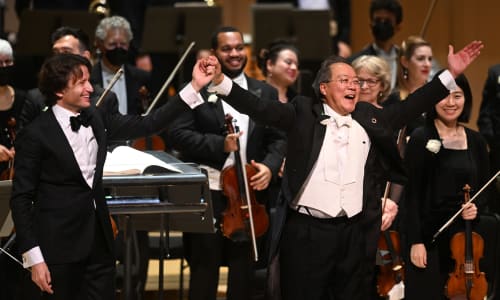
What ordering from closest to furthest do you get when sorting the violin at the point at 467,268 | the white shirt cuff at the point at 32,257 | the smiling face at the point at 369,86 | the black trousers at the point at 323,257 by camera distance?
the white shirt cuff at the point at 32,257 → the black trousers at the point at 323,257 → the violin at the point at 467,268 → the smiling face at the point at 369,86

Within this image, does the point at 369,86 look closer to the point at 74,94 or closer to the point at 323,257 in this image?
the point at 323,257

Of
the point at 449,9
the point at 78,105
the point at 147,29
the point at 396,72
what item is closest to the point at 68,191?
the point at 78,105

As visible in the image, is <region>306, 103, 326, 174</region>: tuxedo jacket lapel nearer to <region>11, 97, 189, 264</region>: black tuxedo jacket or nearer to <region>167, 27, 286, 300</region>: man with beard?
<region>167, 27, 286, 300</region>: man with beard

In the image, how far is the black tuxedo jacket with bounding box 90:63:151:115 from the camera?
5.50m

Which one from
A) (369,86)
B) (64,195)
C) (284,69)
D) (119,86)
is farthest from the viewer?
(284,69)

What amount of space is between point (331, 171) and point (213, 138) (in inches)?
39.4

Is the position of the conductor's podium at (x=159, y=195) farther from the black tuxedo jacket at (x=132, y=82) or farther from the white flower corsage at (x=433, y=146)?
the black tuxedo jacket at (x=132, y=82)

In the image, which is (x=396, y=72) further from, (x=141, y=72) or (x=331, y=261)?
(x=331, y=261)

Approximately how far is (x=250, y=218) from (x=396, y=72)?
5.58 ft

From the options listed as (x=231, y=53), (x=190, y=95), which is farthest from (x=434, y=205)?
(x=190, y=95)

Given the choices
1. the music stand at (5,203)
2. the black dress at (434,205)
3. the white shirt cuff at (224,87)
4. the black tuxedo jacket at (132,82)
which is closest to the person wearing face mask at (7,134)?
the music stand at (5,203)

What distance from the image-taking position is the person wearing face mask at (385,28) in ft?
19.7

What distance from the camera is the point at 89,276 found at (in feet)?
12.0

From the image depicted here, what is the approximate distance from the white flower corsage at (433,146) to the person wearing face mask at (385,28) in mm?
1403
